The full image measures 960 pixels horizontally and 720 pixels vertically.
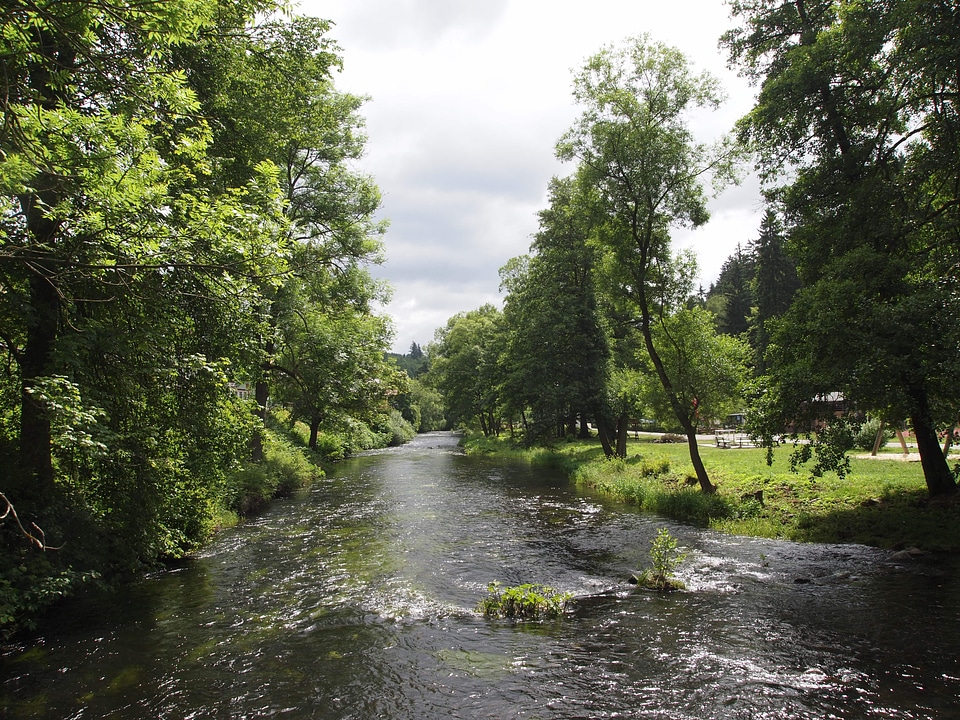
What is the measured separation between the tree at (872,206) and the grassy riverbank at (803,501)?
1.46 metres

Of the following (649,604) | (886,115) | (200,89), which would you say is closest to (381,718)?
(649,604)

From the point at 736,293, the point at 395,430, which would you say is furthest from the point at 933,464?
the point at 736,293

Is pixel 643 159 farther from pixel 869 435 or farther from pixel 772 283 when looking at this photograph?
pixel 772 283

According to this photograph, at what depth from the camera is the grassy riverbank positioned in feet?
43.0

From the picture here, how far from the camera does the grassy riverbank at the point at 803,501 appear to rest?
13.1 meters

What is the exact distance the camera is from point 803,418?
45.3 ft

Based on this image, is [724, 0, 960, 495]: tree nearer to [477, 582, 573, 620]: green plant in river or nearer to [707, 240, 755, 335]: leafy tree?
[477, 582, 573, 620]: green plant in river

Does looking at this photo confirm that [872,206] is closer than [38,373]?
No

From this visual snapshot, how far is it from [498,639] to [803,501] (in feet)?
39.7

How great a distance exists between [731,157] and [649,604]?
16.1m

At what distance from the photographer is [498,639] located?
8758mm

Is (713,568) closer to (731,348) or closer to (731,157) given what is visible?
(731,348)

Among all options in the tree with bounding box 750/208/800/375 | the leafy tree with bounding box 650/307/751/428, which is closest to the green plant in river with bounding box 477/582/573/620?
the leafy tree with bounding box 650/307/751/428

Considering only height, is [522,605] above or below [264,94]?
below
